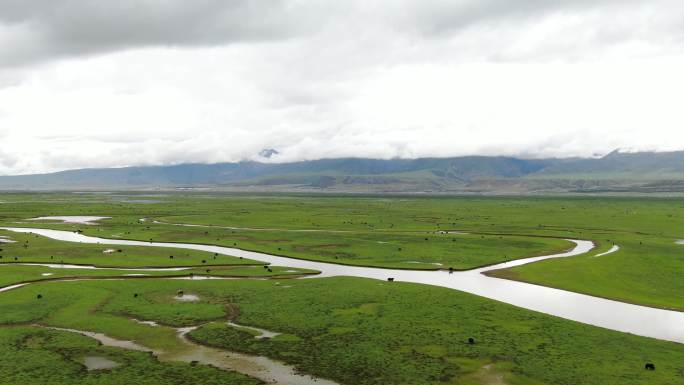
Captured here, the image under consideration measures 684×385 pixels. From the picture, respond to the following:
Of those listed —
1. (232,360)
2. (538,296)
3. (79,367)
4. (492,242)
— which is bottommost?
(492,242)

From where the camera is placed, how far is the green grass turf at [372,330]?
117 feet

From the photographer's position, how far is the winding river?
4778 centimetres

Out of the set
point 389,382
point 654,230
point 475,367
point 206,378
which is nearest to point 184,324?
point 206,378

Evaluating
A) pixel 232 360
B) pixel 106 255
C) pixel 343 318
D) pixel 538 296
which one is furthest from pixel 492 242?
pixel 232 360

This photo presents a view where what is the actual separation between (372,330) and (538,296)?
26667 millimetres

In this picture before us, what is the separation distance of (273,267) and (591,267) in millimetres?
50251

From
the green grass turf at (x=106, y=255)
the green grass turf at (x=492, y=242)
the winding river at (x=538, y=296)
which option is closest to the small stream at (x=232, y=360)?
the winding river at (x=538, y=296)

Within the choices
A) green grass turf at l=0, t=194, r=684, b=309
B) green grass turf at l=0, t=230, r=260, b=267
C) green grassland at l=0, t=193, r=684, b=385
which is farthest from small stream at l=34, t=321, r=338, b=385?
green grass turf at l=0, t=194, r=684, b=309

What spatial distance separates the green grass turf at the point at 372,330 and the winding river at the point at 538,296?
4556mm

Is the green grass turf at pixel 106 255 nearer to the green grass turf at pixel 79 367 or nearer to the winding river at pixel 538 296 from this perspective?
the winding river at pixel 538 296

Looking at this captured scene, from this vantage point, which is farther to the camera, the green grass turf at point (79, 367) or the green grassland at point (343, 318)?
the green grassland at point (343, 318)

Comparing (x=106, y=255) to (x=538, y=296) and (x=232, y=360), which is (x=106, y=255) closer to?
(x=232, y=360)

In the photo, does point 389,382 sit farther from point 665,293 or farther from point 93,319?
point 665,293

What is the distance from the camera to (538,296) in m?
60.5
